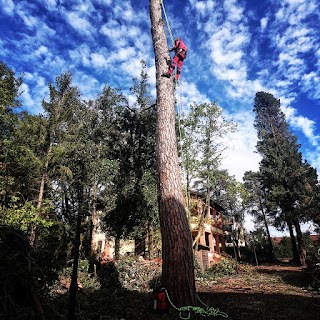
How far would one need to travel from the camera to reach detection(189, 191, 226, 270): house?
803 inches

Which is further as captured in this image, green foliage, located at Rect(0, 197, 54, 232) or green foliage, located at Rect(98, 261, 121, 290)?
green foliage, located at Rect(98, 261, 121, 290)

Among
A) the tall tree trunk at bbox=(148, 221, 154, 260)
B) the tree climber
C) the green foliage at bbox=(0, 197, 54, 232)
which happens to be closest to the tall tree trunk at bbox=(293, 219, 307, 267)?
the tall tree trunk at bbox=(148, 221, 154, 260)

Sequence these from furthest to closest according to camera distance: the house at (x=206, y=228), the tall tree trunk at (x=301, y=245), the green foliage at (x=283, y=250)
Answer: the green foliage at (x=283, y=250), the tall tree trunk at (x=301, y=245), the house at (x=206, y=228)

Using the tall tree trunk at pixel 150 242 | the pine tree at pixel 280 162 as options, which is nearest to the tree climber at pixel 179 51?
the tall tree trunk at pixel 150 242

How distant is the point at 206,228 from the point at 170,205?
26471 mm

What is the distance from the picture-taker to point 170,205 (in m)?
4.79

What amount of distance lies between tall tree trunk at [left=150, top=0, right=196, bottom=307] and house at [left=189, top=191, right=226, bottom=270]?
12260 millimetres

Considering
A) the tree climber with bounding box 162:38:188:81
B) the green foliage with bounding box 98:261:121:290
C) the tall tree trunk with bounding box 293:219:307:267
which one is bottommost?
the green foliage with bounding box 98:261:121:290

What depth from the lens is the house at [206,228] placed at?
20395 mm

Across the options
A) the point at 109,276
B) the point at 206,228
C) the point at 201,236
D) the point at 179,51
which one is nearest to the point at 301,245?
the point at 201,236

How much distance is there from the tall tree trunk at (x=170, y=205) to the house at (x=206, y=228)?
1226 cm

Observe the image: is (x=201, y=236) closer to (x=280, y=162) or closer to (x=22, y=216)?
(x=280, y=162)

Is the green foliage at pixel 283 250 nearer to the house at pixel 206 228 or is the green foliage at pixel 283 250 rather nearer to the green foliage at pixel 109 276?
the house at pixel 206 228

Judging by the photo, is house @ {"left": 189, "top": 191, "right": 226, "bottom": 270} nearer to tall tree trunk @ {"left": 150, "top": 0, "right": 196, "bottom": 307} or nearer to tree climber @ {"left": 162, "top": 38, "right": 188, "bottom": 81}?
tall tree trunk @ {"left": 150, "top": 0, "right": 196, "bottom": 307}
